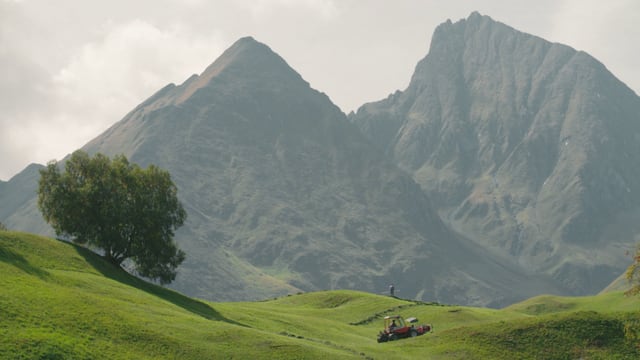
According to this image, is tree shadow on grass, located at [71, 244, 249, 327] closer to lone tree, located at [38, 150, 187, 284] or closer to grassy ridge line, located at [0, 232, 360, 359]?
grassy ridge line, located at [0, 232, 360, 359]

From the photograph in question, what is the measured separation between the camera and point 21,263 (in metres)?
68.2

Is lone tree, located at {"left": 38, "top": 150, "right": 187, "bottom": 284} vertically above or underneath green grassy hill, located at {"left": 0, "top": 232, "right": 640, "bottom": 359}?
above

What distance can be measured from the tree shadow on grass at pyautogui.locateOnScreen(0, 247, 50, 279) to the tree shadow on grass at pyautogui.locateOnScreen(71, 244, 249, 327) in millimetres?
12517

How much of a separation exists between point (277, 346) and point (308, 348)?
2.85 metres

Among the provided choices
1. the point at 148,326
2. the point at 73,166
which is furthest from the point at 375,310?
the point at 148,326

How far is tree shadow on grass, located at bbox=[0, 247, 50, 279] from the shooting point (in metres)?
65.9

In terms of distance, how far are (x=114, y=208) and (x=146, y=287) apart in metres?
13.3

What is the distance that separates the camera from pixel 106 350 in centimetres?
5091

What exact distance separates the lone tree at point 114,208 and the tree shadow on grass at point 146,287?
5931 millimetres

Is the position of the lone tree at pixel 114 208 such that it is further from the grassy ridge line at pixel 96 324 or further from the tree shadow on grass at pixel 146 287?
the grassy ridge line at pixel 96 324

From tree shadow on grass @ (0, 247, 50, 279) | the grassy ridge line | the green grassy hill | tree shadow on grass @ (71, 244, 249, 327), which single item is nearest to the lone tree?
tree shadow on grass @ (71, 244, 249, 327)

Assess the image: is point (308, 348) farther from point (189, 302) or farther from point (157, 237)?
point (157, 237)

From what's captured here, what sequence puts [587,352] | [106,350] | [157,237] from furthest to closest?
[157,237] < [587,352] < [106,350]

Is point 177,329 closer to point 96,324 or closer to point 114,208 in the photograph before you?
point 96,324
